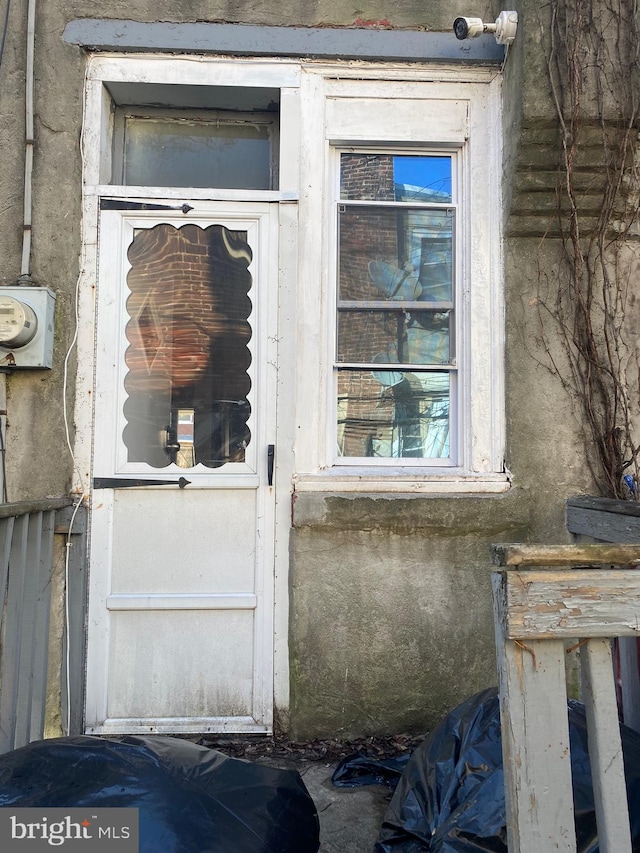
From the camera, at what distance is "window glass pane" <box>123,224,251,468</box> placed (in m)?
3.13

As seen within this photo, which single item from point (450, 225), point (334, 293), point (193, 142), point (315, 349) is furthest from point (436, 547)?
point (193, 142)

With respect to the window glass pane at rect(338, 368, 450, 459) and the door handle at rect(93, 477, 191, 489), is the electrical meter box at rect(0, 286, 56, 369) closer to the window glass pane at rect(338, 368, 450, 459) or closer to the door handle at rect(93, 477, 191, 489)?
the door handle at rect(93, 477, 191, 489)

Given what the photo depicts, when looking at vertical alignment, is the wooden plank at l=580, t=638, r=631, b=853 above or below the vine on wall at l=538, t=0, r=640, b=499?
below

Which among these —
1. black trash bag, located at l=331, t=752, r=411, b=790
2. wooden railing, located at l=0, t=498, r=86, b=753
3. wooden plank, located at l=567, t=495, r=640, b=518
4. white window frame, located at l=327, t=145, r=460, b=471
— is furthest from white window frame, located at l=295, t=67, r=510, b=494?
black trash bag, located at l=331, t=752, r=411, b=790

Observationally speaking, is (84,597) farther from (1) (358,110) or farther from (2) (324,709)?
(1) (358,110)

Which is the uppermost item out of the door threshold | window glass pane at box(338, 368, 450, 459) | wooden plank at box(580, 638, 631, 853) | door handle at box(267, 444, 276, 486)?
window glass pane at box(338, 368, 450, 459)

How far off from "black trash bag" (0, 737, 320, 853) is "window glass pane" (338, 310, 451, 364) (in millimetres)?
2006

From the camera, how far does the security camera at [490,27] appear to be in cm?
292

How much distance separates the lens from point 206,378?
3.16 metres

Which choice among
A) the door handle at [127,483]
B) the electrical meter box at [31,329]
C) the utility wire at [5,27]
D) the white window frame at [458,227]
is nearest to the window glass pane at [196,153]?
the white window frame at [458,227]

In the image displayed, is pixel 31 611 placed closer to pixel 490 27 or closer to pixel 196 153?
pixel 196 153

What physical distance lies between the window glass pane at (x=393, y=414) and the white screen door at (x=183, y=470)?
407 mm

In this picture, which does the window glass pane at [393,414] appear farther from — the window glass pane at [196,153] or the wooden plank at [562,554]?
the wooden plank at [562,554]

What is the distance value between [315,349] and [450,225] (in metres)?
0.99
